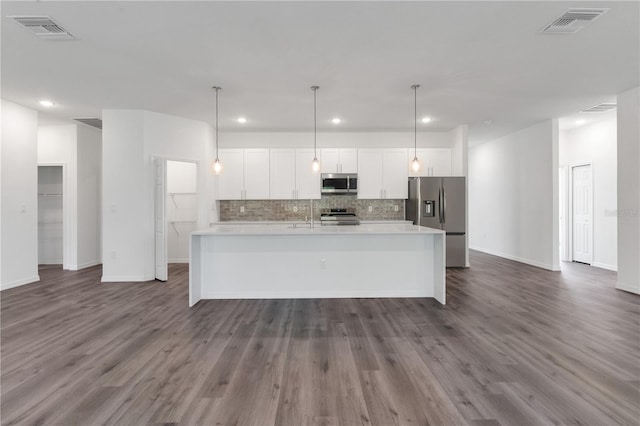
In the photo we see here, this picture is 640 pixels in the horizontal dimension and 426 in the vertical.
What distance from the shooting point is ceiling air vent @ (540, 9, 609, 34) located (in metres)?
2.56

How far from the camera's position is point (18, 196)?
16.0 ft

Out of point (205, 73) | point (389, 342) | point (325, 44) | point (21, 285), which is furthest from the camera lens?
point (21, 285)

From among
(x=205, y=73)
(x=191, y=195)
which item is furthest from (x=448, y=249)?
(x=191, y=195)

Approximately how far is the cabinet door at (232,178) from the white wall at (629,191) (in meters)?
6.62

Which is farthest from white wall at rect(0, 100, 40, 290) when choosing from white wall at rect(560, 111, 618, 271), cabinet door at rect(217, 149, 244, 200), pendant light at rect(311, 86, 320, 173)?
white wall at rect(560, 111, 618, 271)

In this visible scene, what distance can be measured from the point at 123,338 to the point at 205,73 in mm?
3149

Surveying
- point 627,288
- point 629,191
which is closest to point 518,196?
point 629,191

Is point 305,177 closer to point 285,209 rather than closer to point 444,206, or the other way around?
point 285,209

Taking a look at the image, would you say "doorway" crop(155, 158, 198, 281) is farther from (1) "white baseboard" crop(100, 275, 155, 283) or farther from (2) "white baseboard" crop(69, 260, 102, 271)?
(1) "white baseboard" crop(100, 275, 155, 283)

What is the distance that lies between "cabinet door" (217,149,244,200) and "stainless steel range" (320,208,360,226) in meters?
1.89

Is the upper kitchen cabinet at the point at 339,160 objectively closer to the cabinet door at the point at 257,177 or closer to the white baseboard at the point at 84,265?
the cabinet door at the point at 257,177

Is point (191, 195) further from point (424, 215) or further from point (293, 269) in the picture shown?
point (424, 215)

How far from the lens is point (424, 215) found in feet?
20.3

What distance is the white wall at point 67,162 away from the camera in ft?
20.0
